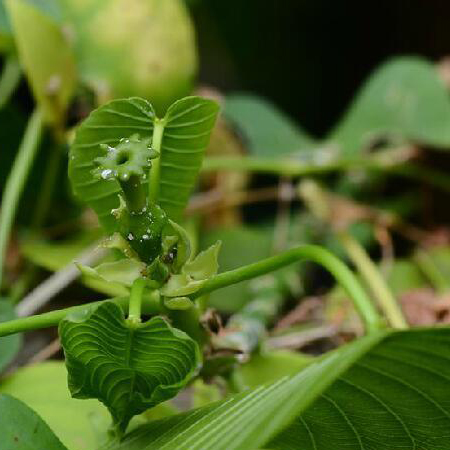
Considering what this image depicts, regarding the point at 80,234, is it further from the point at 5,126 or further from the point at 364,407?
the point at 364,407

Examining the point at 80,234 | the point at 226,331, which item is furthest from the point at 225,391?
the point at 80,234

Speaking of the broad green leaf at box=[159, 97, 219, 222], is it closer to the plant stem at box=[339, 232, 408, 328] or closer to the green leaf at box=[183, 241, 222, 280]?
the green leaf at box=[183, 241, 222, 280]

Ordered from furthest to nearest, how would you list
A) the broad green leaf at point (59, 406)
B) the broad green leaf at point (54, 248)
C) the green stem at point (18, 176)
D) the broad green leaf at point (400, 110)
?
the broad green leaf at point (400, 110) < the broad green leaf at point (54, 248) < the green stem at point (18, 176) < the broad green leaf at point (59, 406)

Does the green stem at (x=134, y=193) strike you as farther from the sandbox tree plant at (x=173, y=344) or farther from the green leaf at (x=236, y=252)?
the green leaf at (x=236, y=252)

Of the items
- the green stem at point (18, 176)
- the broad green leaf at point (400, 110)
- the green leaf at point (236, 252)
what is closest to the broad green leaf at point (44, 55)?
the green stem at point (18, 176)

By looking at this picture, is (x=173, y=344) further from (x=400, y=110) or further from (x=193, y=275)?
(x=400, y=110)

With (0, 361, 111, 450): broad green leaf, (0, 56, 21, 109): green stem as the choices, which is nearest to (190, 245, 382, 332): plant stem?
(0, 361, 111, 450): broad green leaf
